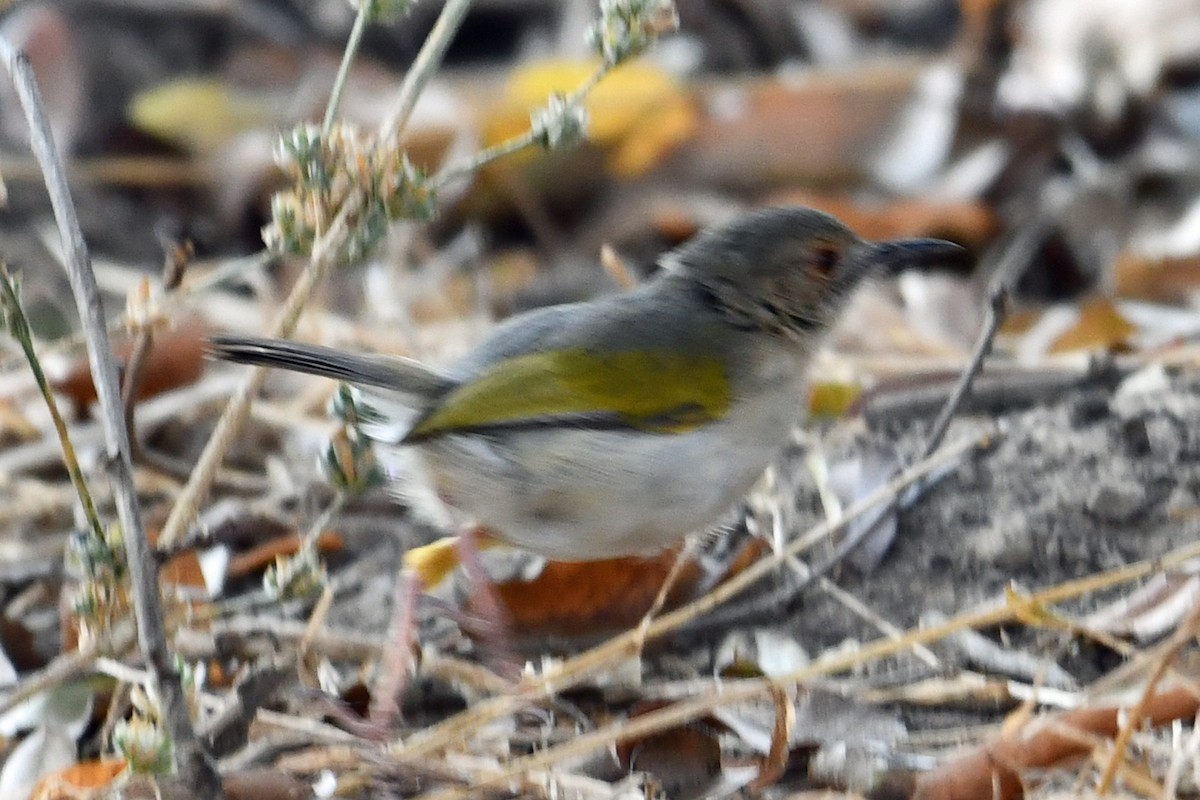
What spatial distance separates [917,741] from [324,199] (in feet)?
4.29

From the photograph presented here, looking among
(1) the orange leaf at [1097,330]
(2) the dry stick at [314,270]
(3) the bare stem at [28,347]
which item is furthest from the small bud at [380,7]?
(1) the orange leaf at [1097,330]

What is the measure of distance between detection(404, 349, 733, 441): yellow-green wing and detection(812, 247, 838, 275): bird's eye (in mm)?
424

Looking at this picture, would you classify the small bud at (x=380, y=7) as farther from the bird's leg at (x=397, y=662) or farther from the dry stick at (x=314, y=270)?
the bird's leg at (x=397, y=662)

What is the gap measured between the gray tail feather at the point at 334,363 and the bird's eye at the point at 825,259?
87 cm

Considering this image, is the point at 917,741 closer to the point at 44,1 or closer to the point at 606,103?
the point at 606,103

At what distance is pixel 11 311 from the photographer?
2.09 m

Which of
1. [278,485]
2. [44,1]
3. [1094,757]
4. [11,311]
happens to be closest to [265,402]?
[278,485]

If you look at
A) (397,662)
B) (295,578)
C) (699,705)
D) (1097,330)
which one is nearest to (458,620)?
(397,662)

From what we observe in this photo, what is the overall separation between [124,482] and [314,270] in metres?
0.62

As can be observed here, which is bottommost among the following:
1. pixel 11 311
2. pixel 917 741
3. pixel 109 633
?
pixel 917 741

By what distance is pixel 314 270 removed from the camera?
2.47 m

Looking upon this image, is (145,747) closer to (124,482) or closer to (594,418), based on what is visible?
(124,482)

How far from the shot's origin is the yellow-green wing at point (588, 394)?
2807 millimetres

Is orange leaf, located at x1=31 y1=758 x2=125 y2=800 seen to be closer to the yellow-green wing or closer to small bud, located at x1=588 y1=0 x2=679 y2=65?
the yellow-green wing
